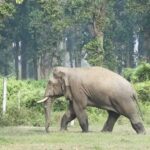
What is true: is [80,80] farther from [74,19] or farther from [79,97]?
[74,19]

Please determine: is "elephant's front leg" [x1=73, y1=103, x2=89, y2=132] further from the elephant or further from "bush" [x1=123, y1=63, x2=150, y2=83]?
"bush" [x1=123, y1=63, x2=150, y2=83]

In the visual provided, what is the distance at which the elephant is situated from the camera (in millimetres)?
17375

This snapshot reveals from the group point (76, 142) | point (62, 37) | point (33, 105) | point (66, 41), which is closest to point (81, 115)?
point (76, 142)

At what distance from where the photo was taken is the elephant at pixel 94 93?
17.4 meters

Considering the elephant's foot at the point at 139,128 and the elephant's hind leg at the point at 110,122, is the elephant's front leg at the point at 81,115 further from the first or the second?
the elephant's foot at the point at 139,128

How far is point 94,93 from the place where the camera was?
1764 cm

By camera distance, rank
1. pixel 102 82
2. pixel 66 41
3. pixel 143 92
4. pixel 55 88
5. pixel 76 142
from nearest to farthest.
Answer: pixel 76 142, pixel 102 82, pixel 55 88, pixel 143 92, pixel 66 41

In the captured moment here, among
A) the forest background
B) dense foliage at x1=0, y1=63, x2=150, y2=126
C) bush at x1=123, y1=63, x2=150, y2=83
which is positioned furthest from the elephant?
bush at x1=123, y1=63, x2=150, y2=83

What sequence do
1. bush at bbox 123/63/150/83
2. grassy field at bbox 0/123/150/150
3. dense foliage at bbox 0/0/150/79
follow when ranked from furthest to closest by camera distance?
dense foliage at bbox 0/0/150/79 → bush at bbox 123/63/150/83 → grassy field at bbox 0/123/150/150

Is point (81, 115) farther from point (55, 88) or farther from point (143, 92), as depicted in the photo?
point (143, 92)

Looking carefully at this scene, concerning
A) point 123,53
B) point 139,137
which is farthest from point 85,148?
point 123,53

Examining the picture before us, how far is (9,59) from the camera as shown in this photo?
79500mm

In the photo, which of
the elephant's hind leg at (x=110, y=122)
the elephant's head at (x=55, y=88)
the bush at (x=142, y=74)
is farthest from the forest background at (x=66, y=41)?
the elephant's hind leg at (x=110, y=122)

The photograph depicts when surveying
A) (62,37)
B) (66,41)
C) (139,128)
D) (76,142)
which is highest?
(76,142)
